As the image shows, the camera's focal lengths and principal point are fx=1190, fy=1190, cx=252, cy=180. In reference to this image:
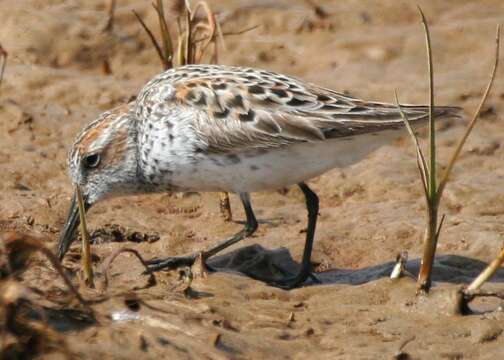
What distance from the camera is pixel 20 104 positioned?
10133 mm

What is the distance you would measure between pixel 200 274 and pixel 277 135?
100cm

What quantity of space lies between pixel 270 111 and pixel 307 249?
948mm

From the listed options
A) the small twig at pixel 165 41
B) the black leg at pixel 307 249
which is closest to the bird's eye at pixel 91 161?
the black leg at pixel 307 249

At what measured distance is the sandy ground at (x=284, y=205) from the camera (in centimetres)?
641

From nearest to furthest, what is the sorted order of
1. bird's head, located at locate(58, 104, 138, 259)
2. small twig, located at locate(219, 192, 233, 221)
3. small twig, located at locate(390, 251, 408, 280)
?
small twig, located at locate(390, 251, 408, 280), bird's head, located at locate(58, 104, 138, 259), small twig, located at locate(219, 192, 233, 221)

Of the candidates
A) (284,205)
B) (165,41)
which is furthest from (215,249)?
(165,41)

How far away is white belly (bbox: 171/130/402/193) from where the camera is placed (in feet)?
24.6

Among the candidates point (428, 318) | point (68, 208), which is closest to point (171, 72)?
point (68, 208)

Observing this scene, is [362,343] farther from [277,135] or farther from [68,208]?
[68,208]

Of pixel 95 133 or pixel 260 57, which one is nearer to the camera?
pixel 95 133

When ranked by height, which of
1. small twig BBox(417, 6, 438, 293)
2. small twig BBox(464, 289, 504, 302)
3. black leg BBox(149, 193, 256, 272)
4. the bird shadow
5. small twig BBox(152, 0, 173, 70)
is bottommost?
the bird shadow

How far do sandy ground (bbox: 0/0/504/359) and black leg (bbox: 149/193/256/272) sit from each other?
16cm

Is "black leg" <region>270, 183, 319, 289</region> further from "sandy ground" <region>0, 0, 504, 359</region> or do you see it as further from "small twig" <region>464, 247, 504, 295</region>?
"small twig" <region>464, 247, 504, 295</region>

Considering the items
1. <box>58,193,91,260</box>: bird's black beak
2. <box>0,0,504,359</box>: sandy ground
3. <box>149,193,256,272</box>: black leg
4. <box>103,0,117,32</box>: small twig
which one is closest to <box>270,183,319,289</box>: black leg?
<box>0,0,504,359</box>: sandy ground
